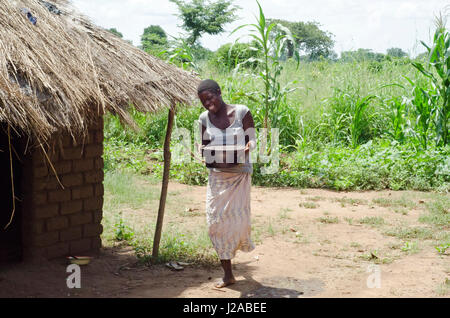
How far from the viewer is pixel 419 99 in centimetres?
922

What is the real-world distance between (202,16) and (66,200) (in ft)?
93.6

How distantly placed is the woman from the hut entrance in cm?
188

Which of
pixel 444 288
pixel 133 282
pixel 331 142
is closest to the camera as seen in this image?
pixel 444 288

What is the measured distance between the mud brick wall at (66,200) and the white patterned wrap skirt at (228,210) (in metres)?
1.45

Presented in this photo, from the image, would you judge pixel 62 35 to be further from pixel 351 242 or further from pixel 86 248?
pixel 351 242

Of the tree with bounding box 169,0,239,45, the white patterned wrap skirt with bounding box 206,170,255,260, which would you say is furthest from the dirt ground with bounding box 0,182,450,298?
the tree with bounding box 169,0,239,45

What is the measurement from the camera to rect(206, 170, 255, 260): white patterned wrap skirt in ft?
13.9

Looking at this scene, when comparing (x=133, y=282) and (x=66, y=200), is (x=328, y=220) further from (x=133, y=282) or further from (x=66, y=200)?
(x=66, y=200)

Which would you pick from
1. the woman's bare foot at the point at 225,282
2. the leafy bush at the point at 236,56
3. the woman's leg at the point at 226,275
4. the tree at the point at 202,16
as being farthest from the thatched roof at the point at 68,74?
the tree at the point at 202,16

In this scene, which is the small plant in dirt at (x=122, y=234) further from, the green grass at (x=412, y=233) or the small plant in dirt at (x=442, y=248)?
the small plant in dirt at (x=442, y=248)

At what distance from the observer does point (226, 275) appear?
14.4ft

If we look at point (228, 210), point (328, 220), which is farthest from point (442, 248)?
point (228, 210)

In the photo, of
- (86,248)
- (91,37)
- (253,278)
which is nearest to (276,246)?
(253,278)

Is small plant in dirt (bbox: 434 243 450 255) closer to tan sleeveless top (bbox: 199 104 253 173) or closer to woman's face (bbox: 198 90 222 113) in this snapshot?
tan sleeveless top (bbox: 199 104 253 173)
